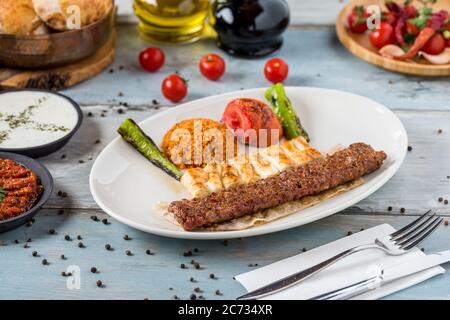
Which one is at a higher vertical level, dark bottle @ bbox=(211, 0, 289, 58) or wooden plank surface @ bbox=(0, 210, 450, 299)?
dark bottle @ bbox=(211, 0, 289, 58)

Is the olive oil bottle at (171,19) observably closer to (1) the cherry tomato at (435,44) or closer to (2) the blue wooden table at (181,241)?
(2) the blue wooden table at (181,241)

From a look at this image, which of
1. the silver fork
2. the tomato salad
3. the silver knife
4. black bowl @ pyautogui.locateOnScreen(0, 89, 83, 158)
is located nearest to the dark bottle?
the tomato salad

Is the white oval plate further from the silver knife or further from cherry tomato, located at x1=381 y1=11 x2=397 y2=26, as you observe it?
cherry tomato, located at x1=381 y1=11 x2=397 y2=26

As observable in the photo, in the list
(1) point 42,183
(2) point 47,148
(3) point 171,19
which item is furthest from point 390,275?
(3) point 171,19

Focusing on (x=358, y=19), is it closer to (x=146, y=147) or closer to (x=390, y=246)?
(x=146, y=147)
